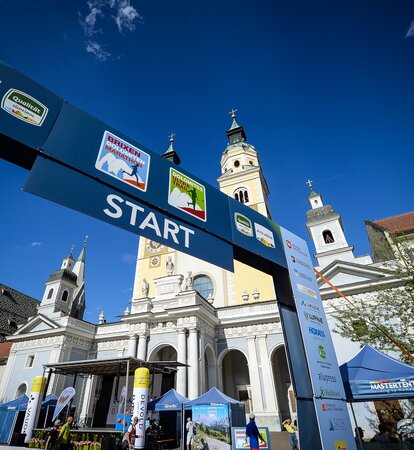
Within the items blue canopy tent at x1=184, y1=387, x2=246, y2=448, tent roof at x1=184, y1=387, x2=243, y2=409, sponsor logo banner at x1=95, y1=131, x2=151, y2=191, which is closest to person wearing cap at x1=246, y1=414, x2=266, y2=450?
blue canopy tent at x1=184, y1=387, x2=246, y2=448

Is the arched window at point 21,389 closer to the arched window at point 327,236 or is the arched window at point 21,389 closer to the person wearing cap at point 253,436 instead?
the person wearing cap at point 253,436

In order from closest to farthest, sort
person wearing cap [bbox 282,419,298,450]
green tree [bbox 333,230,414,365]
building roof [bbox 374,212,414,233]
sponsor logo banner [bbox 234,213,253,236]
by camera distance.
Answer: sponsor logo banner [bbox 234,213,253,236]
person wearing cap [bbox 282,419,298,450]
green tree [bbox 333,230,414,365]
building roof [bbox 374,212,414,233]

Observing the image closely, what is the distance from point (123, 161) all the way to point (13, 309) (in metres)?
41.1

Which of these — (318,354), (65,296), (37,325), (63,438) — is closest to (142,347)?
(37,325)

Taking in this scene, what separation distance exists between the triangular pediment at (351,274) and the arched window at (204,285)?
993 centimetres

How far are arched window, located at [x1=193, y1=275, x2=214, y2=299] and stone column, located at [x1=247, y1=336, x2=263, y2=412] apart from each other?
6.56m

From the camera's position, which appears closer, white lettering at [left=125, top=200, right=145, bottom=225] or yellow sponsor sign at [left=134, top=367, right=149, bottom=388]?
white lettering at [left=125, top=200, right=145, bottom=225]

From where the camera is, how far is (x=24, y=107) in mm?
4004

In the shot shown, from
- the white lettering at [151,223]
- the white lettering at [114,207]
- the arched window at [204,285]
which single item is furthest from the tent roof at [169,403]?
the arched window at [204,285]

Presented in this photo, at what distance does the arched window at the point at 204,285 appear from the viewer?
25.1m

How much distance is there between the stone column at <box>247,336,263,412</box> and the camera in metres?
17.1

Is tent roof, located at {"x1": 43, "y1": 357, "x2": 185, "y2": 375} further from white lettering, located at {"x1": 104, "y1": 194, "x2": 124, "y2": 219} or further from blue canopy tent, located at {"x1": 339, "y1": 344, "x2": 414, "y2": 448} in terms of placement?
white lettering, located at {"x1": 104, "y1": 194, "x2": 124, "y2": 219}

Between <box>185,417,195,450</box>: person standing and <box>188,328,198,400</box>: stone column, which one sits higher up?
<box>188,328,198,400</box>: stone column

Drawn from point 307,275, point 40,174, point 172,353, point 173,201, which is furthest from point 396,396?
point 172,353
